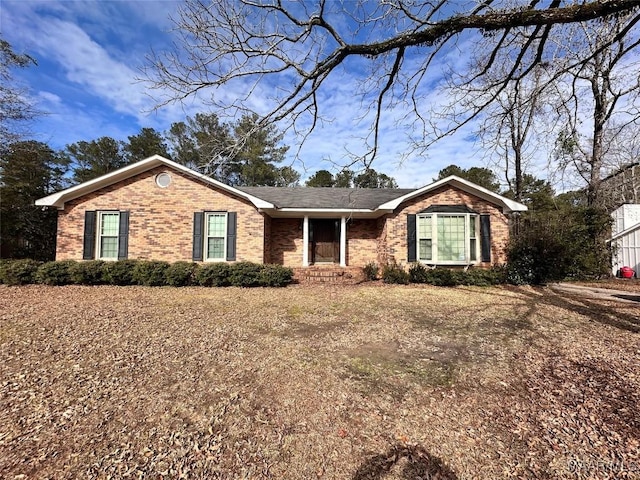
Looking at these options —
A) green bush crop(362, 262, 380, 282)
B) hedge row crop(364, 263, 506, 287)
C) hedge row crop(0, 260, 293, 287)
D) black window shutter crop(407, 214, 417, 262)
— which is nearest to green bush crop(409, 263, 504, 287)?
hedge row crop(364, 263, 506, 287)

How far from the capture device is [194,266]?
980 centimetres

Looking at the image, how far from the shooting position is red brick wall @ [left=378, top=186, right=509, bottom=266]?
11.5 m

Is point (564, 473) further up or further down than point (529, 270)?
further down

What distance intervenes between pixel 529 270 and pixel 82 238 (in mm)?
16350

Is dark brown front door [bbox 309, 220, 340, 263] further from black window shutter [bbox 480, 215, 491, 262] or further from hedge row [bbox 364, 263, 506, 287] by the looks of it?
black window shutter [bbox 480, 215, 491, 262]

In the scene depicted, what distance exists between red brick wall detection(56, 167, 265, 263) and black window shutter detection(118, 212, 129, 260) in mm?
151

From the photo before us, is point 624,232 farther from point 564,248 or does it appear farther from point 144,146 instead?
point 144,146

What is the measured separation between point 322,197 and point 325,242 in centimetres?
212

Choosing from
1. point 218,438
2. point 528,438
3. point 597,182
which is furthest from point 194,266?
point 597,182

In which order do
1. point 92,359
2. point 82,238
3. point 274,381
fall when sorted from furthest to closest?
point 82,238 → point 92,359 → point 274,381

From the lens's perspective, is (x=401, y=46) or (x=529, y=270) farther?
(x=529, y=270)

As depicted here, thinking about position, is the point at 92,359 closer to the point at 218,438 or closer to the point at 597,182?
the point at 218,438

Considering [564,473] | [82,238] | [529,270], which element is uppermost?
[82,238]

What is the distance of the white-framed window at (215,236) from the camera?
37.6ft
